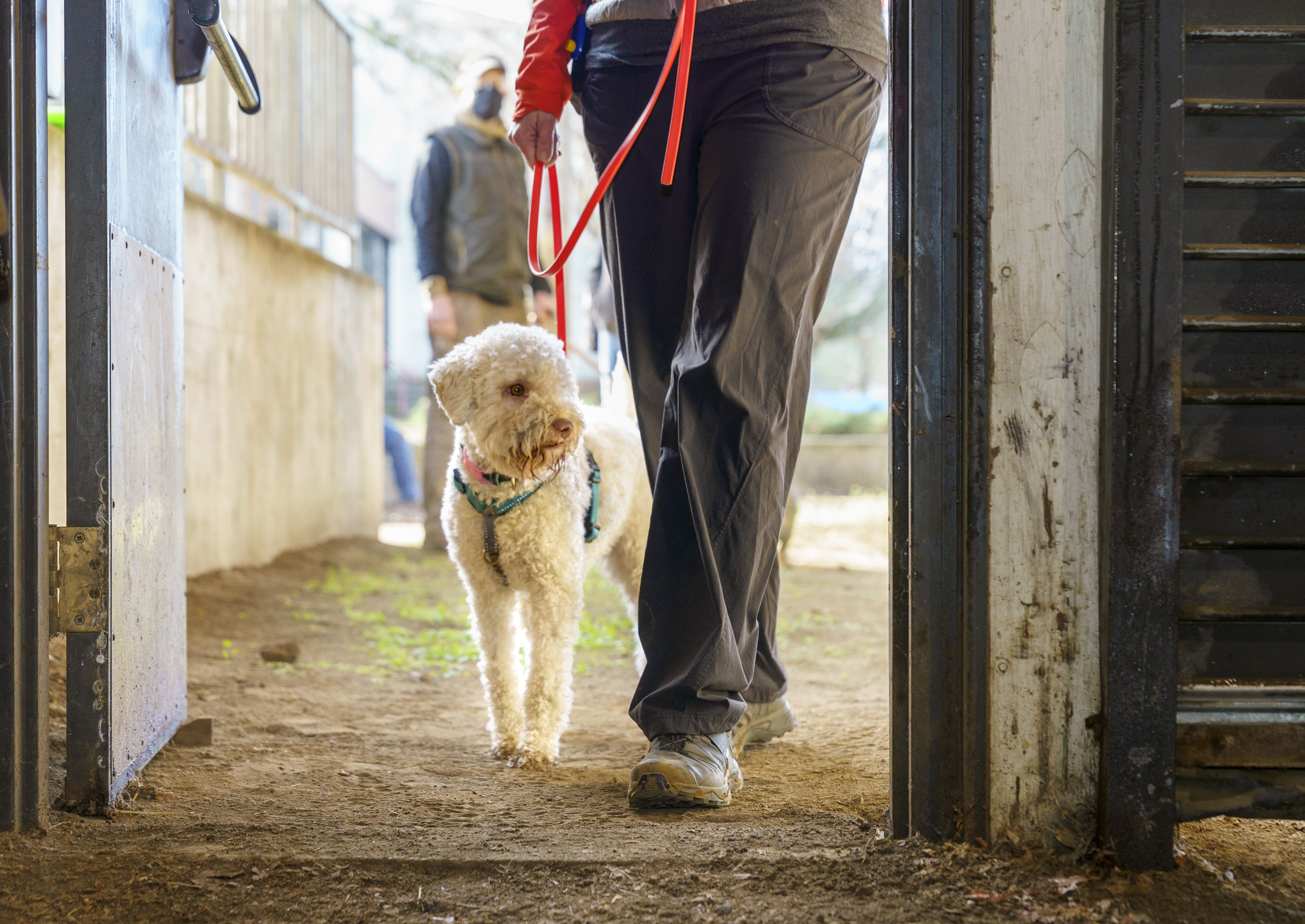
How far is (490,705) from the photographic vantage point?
2.54 m

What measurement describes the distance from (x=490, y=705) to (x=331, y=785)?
553mm

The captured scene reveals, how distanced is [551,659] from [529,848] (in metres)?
0.90

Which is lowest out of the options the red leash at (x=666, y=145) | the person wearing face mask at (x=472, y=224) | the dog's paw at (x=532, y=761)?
the dog's paw at (x=532, y=761)

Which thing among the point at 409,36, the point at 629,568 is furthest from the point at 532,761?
the point at 409,36

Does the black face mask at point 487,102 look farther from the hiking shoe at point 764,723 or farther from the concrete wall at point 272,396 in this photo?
the hiking shoe at point 764,723

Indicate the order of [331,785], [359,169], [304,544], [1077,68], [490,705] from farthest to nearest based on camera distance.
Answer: [359,169]
[304,544]
[490,705]
[331,785]
[1077,68]

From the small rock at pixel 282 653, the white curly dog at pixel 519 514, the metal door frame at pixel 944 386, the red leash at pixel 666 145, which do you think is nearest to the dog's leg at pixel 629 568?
the white curly dog at pixel 519 514

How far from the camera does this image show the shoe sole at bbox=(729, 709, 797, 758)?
2.34m

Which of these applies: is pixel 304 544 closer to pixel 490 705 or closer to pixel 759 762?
pixel 490 705

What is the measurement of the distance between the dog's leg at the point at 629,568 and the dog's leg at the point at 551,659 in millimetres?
424

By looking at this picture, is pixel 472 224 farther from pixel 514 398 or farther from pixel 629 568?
pixel 514 398

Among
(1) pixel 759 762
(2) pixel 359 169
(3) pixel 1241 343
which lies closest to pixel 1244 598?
(3) pixel 1241 343

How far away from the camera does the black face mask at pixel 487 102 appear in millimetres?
5809

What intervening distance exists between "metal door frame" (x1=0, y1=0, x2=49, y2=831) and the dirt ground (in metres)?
0.16
